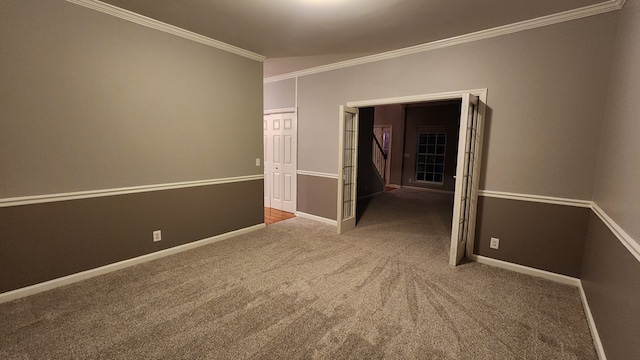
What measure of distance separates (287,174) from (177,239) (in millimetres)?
2411

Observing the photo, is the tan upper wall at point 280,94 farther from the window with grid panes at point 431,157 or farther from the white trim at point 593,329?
the window with grid panes at point 431,157

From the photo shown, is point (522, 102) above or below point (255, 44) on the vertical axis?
below

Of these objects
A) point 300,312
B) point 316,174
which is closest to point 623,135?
point 300,312

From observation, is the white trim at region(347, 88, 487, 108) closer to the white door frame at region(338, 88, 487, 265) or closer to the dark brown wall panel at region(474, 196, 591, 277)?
the white door frame at region(338, 88, 487, 265)

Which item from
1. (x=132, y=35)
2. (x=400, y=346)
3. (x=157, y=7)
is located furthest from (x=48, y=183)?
(x=400, y=346)

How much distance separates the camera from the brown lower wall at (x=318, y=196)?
15.0 ft

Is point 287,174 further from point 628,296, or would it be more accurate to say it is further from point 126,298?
point 628,296

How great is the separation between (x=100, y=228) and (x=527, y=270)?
450 cm

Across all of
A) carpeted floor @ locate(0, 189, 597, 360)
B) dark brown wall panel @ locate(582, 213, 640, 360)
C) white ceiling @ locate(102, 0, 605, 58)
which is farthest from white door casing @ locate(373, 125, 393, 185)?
dark brown wall panel @ locate(582, 213, 640, 360)

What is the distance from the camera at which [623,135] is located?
188 centimetres

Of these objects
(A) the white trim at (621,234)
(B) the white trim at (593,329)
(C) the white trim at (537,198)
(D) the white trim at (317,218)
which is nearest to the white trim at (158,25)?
(D) the white trim at (317,218)

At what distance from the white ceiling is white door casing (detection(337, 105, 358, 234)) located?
1.02 m

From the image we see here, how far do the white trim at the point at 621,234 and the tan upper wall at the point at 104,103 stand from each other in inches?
151

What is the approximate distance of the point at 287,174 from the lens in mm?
5262
